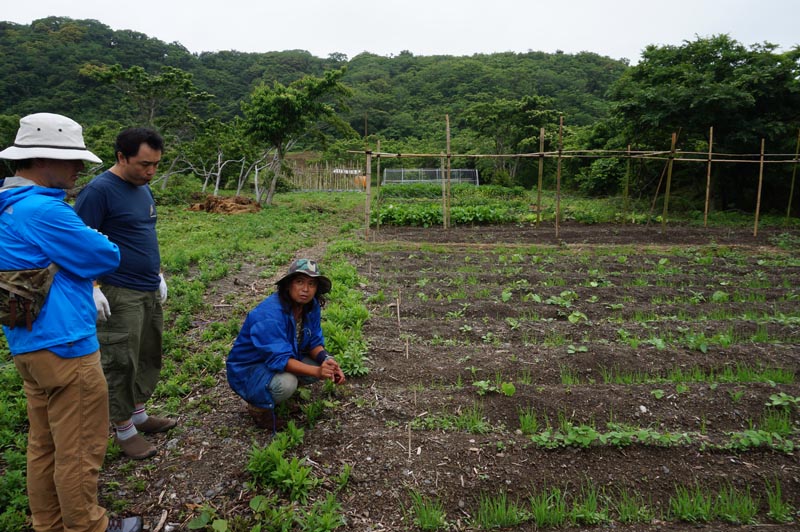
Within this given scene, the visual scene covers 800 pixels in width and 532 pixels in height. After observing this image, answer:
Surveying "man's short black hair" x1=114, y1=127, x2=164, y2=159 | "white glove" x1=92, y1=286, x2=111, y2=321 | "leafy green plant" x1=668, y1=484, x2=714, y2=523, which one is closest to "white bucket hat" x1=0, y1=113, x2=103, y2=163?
"man's short black hair" x1=114, y1=127, x2=164, y2=159

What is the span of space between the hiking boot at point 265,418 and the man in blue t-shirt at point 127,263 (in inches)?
26.4

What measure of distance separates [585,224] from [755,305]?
8.41 meters

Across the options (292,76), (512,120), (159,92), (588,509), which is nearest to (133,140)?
(588,509)

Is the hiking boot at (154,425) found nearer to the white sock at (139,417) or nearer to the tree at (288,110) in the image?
the white sock at (139,417)

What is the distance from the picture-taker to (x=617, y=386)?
4.02 meters

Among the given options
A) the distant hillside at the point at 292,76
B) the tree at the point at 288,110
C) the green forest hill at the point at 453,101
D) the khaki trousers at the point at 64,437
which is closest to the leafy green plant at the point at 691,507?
the khaki trousers at the point at 64,437

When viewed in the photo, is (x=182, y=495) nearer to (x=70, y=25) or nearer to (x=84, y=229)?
(x=84, y=229)

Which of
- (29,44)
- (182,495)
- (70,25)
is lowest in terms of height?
(182,495)

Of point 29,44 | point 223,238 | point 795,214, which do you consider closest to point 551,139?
point 795,214

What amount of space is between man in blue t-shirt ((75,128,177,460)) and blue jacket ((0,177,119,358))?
578mm

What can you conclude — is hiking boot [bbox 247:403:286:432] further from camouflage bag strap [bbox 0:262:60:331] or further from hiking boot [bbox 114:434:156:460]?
camouflage bag strap [bbox 0:262:60:331]

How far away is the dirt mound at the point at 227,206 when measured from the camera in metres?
16.6

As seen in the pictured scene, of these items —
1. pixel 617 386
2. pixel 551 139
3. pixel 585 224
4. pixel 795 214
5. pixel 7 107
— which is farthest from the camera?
pixel 551 139

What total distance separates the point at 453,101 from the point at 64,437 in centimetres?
5229
